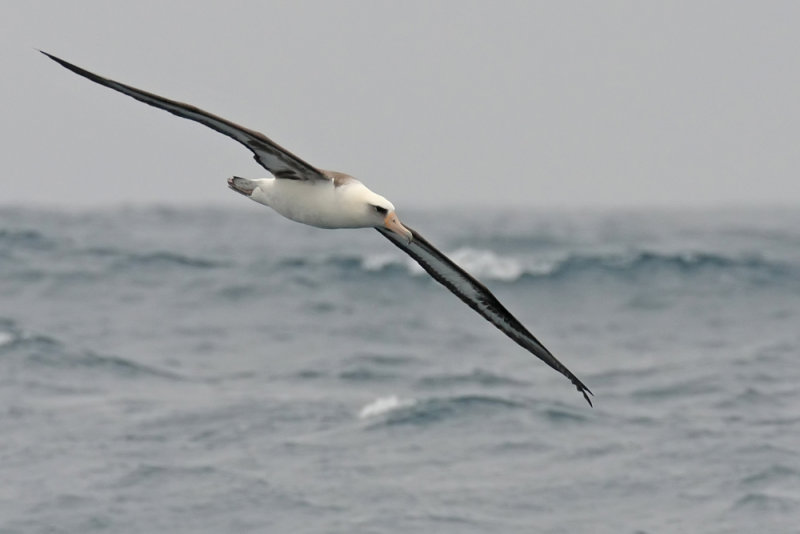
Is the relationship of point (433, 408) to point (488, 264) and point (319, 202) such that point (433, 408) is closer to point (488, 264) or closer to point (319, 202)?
point (319, 202)

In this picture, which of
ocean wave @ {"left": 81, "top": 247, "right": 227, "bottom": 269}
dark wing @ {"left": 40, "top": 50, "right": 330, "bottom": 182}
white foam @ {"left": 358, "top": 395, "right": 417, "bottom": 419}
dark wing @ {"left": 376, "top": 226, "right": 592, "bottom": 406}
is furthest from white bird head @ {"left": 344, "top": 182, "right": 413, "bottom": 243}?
ocean wave @ {"left": 81, "top": 247, "right": 227, "bottom": 269}

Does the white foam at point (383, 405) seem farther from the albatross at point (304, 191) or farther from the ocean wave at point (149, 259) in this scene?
the ocean wave at point (149, 259)

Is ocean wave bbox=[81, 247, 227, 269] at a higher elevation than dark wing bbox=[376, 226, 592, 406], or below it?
higher

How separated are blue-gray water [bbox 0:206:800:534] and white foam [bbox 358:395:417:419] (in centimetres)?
7

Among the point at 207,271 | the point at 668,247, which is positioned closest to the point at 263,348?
the point at 207,271

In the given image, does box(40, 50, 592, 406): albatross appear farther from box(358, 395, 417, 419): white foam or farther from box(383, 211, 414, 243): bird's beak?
box(358, 395, 417, 419): white foam

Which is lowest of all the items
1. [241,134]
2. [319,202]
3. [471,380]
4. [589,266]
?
[471,380]

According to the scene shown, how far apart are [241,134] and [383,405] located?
12.2 m

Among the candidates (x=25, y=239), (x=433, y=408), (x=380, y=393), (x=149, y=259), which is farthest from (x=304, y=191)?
(x=25, y=239)

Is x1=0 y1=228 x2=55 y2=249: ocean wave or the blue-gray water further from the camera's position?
x1=0 y1=228 x2=55 y2=249: ocean wave

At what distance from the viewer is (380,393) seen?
830 inches

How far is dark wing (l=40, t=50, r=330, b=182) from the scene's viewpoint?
771 centimetres

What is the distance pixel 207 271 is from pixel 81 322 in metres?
7.40

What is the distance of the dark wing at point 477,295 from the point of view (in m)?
10.9
